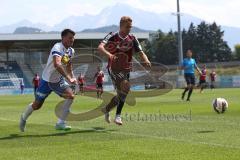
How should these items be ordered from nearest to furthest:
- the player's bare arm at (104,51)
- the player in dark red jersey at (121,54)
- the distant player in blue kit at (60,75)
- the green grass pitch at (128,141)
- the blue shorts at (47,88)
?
the green grass pitch at (128,141)
the distant player in blue kit at (60,75)
the blue shorts at (47,88)
the player's bare arm at (104,51)
the player in dark red jersey at (121,54)

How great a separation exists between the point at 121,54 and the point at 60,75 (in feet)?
4.69

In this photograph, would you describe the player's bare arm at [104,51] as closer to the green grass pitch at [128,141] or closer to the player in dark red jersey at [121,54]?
the player in dark red jersey at [121,54]

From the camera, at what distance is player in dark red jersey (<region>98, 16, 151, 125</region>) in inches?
428

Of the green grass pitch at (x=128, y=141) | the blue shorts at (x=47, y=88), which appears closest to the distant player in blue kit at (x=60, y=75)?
the blue shorts at (x=47, y=88)

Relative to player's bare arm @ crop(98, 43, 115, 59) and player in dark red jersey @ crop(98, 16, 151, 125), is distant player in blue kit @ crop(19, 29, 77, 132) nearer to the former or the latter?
player's bare arm @ crop(98, 43, 115, 59)

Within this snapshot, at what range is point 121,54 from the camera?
11039 mm

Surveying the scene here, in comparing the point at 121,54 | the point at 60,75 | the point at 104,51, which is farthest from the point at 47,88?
the point at 121,54

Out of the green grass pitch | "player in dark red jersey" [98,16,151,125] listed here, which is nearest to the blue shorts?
the green grass pitch

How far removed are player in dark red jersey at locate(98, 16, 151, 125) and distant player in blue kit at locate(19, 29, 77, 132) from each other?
31.0 inches

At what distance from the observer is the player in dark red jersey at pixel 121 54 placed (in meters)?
10.9

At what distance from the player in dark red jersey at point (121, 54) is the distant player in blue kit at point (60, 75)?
0.79 m

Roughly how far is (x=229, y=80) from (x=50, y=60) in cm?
4994

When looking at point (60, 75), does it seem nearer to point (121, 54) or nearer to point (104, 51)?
point (104, 51)

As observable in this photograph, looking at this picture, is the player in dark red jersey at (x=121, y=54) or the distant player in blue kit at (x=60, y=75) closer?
the distant player in blue kit at (x=60, y=75)
